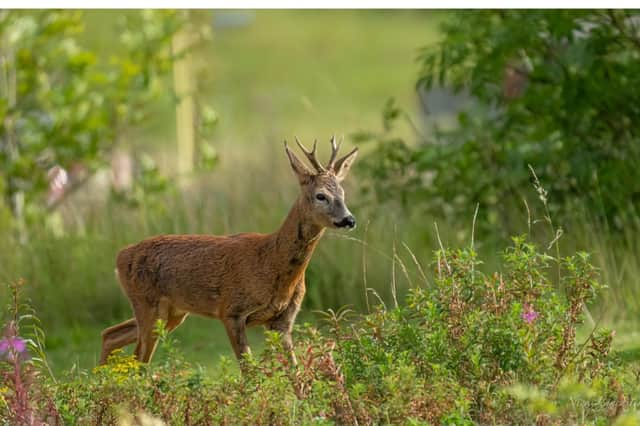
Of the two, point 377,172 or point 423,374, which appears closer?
point 423,374

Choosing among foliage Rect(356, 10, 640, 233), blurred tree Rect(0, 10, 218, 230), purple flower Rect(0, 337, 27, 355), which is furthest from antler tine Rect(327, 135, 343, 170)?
blurred tree Rect(0, 10, 218, 230)

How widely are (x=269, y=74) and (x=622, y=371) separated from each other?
4041cm

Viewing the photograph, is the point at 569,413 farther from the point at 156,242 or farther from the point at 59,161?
the point at 59,161

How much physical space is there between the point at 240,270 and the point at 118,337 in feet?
3.12

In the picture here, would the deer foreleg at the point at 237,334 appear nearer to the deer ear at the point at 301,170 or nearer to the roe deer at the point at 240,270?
the roe deer at the point at 240,270

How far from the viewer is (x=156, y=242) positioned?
758cm

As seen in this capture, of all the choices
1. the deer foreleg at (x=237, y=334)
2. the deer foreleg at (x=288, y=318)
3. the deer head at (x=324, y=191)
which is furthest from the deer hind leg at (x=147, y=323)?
the deer head at (x=324, y=191)

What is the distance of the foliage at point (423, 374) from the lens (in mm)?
5797

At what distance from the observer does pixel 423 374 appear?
20.3ft

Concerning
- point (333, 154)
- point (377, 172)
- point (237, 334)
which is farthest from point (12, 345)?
point (377, 172)

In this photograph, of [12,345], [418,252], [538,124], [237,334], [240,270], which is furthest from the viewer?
[538,124]

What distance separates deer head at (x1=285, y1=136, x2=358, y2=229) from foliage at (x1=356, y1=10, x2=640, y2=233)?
11.2 feet

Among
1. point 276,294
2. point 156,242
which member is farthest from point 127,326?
point 276,294

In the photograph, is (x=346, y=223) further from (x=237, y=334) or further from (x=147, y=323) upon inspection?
(x=147, y=323)
